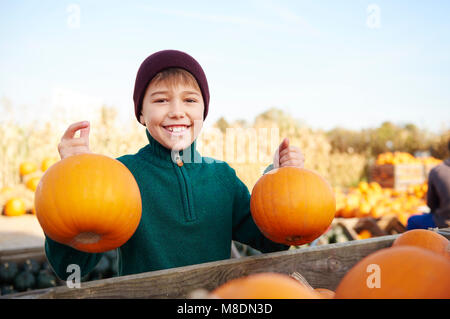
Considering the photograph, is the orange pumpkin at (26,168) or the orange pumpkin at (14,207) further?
the orange pumpkin at (26,168)

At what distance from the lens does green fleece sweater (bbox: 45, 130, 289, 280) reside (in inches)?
63.7

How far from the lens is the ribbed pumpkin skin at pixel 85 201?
101 cm

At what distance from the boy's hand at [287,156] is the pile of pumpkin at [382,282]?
2.57 feet

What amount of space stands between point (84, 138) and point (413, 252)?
3.55ft

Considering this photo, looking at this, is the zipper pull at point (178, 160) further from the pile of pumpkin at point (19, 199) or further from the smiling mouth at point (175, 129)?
the pile of pumpkin at point (19, 199)

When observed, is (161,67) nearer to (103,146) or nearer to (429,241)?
(429,241)

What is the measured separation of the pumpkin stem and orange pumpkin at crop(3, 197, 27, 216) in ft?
16.4

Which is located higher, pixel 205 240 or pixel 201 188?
pixel 201 188

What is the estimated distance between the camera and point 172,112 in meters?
1.56

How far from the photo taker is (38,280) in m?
3.32

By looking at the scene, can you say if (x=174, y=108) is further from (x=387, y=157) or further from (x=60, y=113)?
(x=387, y=157)

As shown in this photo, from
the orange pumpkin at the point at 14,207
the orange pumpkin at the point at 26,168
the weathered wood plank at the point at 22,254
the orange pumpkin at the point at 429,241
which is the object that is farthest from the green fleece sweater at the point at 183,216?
the orange pumpkin at the point at 26,168

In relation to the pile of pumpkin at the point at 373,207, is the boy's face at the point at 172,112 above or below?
above

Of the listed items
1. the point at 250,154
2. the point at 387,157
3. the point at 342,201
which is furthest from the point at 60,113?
the point at 387,157
